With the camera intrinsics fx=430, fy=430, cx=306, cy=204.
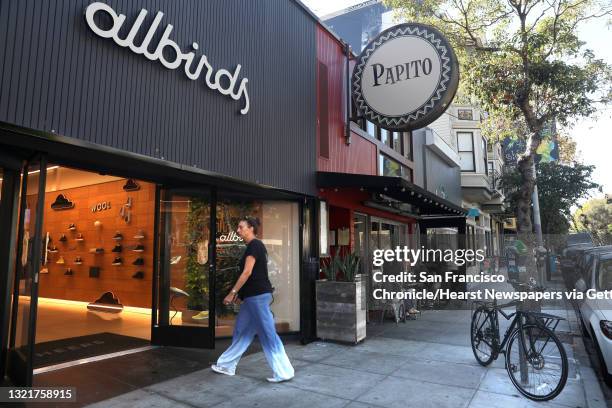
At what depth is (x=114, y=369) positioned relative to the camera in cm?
531

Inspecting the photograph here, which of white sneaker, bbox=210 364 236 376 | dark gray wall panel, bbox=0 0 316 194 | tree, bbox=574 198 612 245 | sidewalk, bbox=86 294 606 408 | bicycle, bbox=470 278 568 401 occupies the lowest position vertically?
sidewalk, bbox=86 294 606 408

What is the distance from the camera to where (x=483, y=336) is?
567 centimetres

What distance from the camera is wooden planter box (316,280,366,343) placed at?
6.85 meters

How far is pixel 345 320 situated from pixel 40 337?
16.3 feet

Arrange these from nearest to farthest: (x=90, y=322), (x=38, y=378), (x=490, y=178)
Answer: (x=38, y=378) < (x=90, y=322) < (x=490, y=178)

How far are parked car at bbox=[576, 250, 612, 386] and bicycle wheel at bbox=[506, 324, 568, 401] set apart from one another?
1.01 meters

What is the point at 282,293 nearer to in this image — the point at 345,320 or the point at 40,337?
the point at 345,320

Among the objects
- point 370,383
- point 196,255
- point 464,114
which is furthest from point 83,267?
point 464,114

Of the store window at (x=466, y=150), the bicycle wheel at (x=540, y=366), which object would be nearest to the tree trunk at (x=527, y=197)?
the bicycle wheel at (x=540, y=366)

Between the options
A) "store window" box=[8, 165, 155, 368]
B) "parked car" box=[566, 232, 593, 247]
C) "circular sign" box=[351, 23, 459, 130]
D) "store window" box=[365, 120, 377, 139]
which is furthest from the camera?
Answer: "parked car" box=[566, 232, 593, 247]

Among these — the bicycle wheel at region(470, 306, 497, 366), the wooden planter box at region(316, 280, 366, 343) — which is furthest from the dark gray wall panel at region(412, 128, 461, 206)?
the bicycle wheel at region(470, 306, 497, 366)

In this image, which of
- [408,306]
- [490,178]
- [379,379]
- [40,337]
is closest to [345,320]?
[379,379]

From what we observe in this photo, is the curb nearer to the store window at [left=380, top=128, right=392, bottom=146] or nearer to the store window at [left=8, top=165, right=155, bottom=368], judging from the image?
the store window at [left=8, top=165, right=155, bottom=368]
